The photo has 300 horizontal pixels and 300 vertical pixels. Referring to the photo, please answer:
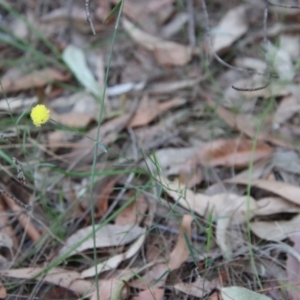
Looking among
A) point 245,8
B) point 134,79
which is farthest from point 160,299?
A: point 245,8

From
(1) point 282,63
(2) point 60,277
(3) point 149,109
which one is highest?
(1) point 282,63

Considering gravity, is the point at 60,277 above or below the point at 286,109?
below

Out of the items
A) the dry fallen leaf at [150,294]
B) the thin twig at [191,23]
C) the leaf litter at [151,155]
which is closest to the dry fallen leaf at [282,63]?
the leaf litter at [151,155]

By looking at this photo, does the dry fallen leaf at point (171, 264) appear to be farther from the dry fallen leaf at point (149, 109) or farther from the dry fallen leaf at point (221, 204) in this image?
the dry fallen leaf at point (149, 109)

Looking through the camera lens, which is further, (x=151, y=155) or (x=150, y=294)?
(x=151, y=155)

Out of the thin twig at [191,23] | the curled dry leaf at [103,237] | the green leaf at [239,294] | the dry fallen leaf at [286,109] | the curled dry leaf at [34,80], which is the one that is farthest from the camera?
the thin twig at [191,23]

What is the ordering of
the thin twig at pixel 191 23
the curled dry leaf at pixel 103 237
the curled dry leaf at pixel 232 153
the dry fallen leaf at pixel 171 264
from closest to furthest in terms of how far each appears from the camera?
the dry fallen leaf at pixel 171 264 < the curled dry leaf at pixel 103 237 < the curled dry leaf at pixel 232 153 < the thin twig at pixel 191 23

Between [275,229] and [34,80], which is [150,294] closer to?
[275,229]

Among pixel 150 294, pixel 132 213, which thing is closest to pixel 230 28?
pixel 132 213

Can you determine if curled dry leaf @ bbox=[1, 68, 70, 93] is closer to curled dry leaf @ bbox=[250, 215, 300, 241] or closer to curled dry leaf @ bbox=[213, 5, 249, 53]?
curled dry leaf @ bbox=[213, 5, 249, 53]
